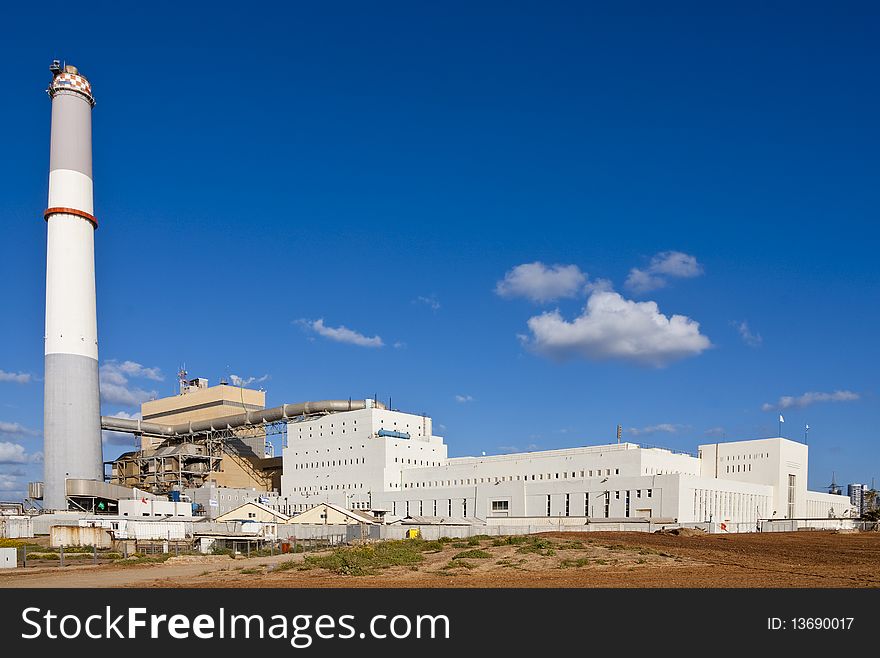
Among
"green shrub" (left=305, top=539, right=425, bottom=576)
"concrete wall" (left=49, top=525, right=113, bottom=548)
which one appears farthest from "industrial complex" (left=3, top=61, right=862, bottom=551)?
"green shrub" (left=305, top=539, right=425, bottom=576)

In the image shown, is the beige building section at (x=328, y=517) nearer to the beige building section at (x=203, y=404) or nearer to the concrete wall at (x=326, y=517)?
the concrete wall at (x=326, y=517)

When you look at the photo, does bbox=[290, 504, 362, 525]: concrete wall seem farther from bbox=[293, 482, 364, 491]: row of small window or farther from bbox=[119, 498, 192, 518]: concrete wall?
bbox=[293, 482, 364, 491]: row of small window

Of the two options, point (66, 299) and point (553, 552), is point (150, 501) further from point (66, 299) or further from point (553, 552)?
point (553, 552)

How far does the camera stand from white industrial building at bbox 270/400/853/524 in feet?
280

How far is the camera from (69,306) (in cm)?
8350

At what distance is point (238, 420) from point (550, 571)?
94.2m

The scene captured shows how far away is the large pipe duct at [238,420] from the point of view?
116 metres

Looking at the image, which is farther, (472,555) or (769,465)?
(769,465)

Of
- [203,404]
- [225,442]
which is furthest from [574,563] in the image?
[203,404]

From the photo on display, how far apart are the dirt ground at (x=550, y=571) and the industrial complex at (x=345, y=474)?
72.1ft

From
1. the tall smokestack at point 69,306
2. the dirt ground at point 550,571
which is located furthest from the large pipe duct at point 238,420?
the dirt ground at point 550,571

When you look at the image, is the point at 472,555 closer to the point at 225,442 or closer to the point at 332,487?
the point at 332,487

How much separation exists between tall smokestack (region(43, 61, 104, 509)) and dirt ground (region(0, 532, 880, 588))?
4880 cm
